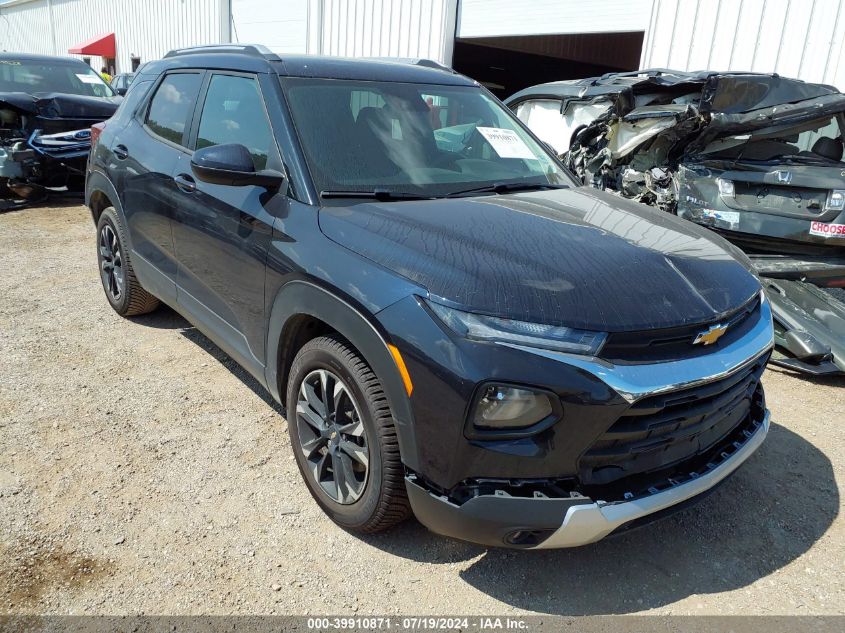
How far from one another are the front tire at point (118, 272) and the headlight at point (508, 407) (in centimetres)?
324

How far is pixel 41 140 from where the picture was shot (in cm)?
835

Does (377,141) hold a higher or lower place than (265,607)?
higher

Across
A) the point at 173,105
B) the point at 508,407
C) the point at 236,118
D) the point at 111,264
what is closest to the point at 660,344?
the point at 508,407

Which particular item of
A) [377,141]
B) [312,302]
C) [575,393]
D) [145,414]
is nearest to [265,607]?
[312,302]

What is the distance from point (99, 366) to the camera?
4078 mm

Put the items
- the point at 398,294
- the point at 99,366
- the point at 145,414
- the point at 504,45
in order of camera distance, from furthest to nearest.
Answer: the point at 504,45
the point at 99,366
the point at 145,414
the point at 398,294

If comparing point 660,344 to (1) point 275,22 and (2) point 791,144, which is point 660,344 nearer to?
(2) point 791,144

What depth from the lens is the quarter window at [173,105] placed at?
3.69m

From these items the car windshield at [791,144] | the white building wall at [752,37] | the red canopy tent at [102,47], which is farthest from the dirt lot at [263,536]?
the red canopy tent at [102,47]

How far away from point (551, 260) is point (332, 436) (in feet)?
3.58

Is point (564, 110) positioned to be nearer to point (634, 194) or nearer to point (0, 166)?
point (634, 194)

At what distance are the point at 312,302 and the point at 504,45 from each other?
44.9 ft

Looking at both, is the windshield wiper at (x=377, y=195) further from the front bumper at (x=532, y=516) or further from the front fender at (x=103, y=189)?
the front fender at (x=103, y=189)

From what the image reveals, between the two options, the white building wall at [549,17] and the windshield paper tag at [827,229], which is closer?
the windshield paper tag at [827,229]
